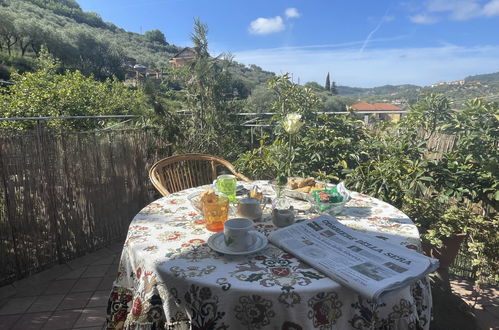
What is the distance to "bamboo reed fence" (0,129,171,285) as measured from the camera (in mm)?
2160

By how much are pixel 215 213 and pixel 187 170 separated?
1.30 metres

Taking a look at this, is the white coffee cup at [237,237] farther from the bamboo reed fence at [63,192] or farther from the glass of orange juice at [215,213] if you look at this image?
the bamboo reed fence at [63,192]

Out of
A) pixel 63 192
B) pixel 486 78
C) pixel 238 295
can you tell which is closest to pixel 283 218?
pixel 238 295

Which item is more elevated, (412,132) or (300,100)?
(300,100)

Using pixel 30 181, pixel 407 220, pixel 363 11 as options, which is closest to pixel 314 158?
pixel 407 220

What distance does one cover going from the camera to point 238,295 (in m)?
0.77

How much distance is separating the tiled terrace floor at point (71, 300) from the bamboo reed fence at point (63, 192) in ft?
0.46

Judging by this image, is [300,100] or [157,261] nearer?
[157,261]

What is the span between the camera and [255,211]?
1.28 metres

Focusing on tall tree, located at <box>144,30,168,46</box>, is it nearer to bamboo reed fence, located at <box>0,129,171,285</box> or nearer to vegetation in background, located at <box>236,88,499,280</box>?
bamboo reed fence, located at <box>0,129,171,285</box>

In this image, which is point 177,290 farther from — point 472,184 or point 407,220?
point 472,184

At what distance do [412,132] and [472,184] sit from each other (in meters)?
0.56

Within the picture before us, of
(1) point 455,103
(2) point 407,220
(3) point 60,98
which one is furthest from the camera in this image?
(3) point 60,98

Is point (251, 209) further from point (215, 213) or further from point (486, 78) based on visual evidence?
point (486, 78)
